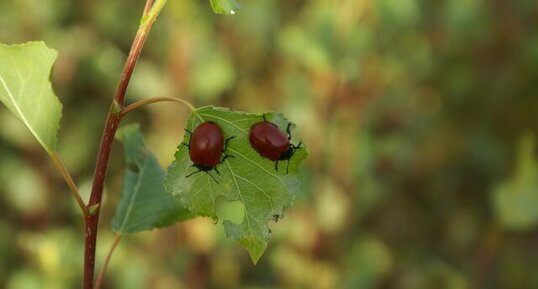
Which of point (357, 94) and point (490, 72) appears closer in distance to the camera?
point (357, 94)

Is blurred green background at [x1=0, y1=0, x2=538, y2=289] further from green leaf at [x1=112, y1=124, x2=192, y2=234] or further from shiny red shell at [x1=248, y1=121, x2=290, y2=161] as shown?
shiny red shell at [x1=248, y1=121, x2=290, y2=161]

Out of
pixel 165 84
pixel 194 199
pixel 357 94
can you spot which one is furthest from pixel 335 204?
pixel 194 199

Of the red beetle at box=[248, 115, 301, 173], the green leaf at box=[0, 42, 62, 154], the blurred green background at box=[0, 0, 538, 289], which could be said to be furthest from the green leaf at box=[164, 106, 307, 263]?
the blurred green background at box=[0, 0, 538, 289]

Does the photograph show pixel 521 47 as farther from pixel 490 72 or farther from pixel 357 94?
pixel 357 94

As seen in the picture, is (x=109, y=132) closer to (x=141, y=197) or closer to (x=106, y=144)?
(x=106, y=144)

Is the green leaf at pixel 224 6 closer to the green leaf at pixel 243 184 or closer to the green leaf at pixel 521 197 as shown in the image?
the green leaf at pixel 243 184

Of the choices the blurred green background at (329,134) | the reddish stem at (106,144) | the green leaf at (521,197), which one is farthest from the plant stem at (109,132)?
the green leaf at (521,197)
